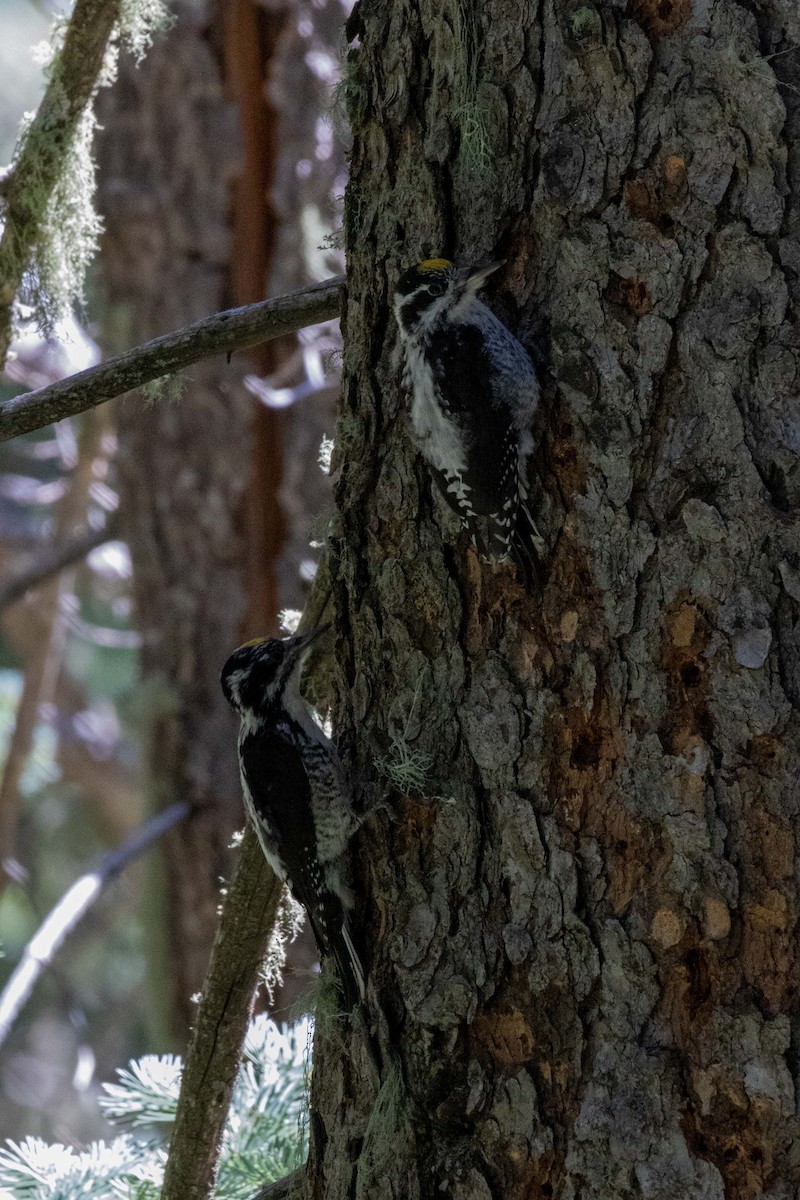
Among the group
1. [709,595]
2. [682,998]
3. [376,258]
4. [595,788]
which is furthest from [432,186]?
[682,998]

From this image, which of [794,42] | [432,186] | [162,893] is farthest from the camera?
[162,893]

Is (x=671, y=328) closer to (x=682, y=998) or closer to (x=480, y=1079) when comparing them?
(x=682, y=998)

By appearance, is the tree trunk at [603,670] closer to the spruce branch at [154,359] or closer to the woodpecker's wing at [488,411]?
the woodpecker's wing at [488,411]

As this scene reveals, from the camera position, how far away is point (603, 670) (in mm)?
2330

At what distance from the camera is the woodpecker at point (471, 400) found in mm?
2406

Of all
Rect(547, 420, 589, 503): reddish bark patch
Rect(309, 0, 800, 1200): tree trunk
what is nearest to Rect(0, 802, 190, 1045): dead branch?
Rect(309, 0, 800, 1200): tree trunk

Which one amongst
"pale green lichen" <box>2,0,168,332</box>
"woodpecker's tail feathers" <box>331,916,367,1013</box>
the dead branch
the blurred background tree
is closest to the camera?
"woodpecker's tail feathers" <box>331,916,367,1013</box>

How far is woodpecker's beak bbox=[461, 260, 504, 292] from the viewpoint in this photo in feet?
8.29

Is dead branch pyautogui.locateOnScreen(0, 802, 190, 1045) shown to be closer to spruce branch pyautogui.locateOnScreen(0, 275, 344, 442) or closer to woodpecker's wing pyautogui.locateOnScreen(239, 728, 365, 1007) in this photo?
woodpecker's wing pyautogui.locateOnScreen(239, 728, 365, 1007)

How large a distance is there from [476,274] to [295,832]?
1.27 meters

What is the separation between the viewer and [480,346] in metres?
2.62

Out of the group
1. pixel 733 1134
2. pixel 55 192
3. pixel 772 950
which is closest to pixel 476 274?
pixel 55 192

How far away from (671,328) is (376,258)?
691 millimetres

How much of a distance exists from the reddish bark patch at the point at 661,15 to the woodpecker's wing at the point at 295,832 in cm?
176
